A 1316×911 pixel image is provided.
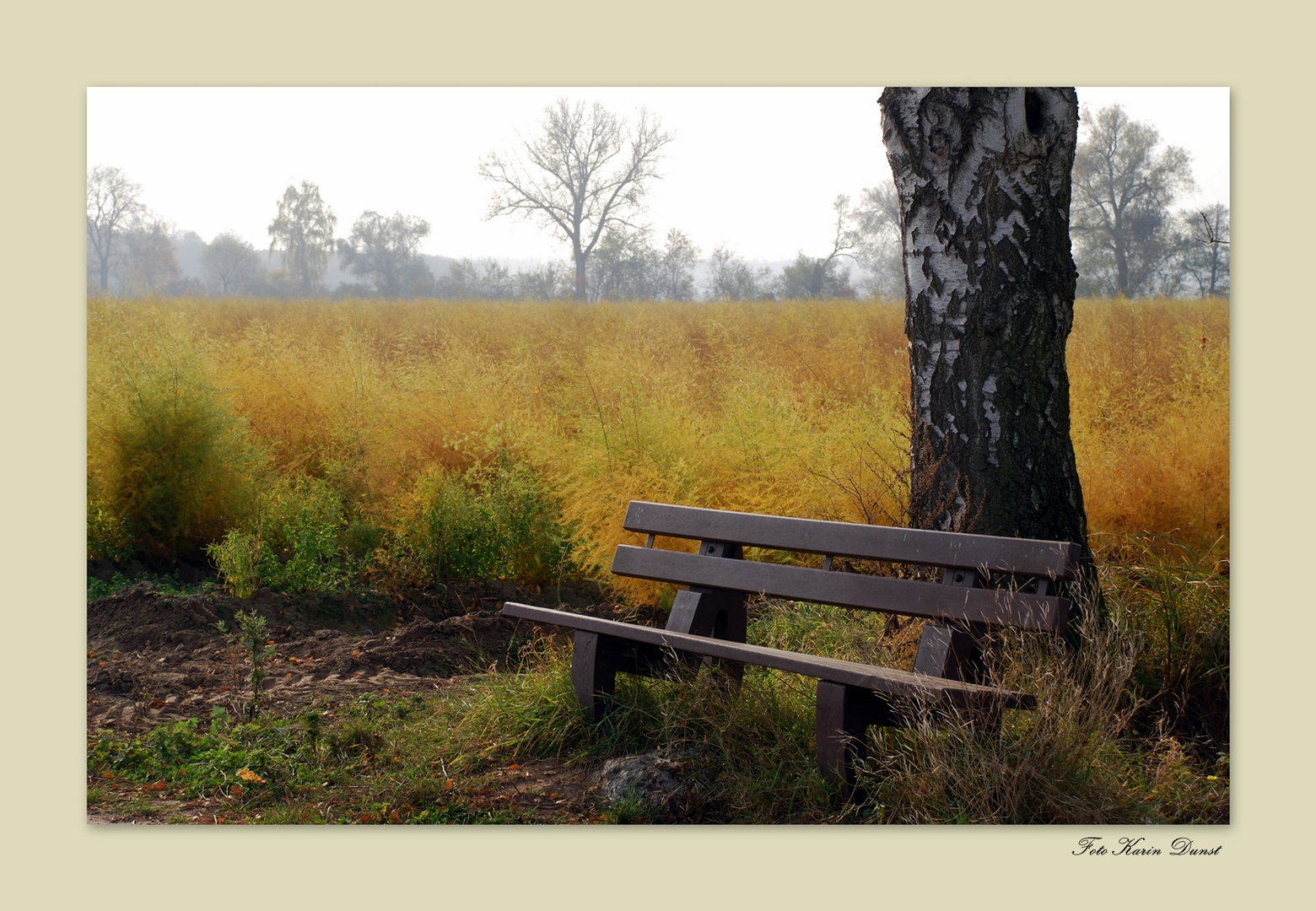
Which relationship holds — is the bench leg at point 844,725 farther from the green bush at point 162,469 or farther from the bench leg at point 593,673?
the green bush at point 162,469

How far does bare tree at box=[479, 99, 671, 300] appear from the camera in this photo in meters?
4.50

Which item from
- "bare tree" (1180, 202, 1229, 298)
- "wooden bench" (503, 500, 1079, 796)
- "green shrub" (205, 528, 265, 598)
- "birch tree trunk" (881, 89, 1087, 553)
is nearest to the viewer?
"wooden bench" (503, 500, 1079, 796)

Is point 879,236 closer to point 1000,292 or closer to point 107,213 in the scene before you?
point 1000,292

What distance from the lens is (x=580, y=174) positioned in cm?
502

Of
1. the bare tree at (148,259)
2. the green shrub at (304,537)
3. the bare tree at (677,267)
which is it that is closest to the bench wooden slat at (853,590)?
the green shrub at (304,537)

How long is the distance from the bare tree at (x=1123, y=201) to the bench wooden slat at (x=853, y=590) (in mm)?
1977

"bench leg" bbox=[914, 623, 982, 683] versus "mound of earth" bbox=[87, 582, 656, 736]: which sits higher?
"bench leg" bbox=[914, 623, 982, 683]

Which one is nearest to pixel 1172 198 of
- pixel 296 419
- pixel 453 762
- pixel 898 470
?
pixel 898 470

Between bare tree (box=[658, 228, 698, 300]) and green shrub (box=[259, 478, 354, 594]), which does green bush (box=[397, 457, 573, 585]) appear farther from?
bare tree (box=[658, 228, 698, 300])

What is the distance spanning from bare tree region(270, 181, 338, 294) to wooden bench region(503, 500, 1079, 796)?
249 centimetres

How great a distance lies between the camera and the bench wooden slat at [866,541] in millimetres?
2631

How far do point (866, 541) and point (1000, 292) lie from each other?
948 millimetres

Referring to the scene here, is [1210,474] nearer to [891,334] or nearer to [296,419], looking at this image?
[891,334]

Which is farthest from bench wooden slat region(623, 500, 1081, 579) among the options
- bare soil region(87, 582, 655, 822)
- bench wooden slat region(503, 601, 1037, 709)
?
bare soil region(87, 582, 655, 822)
